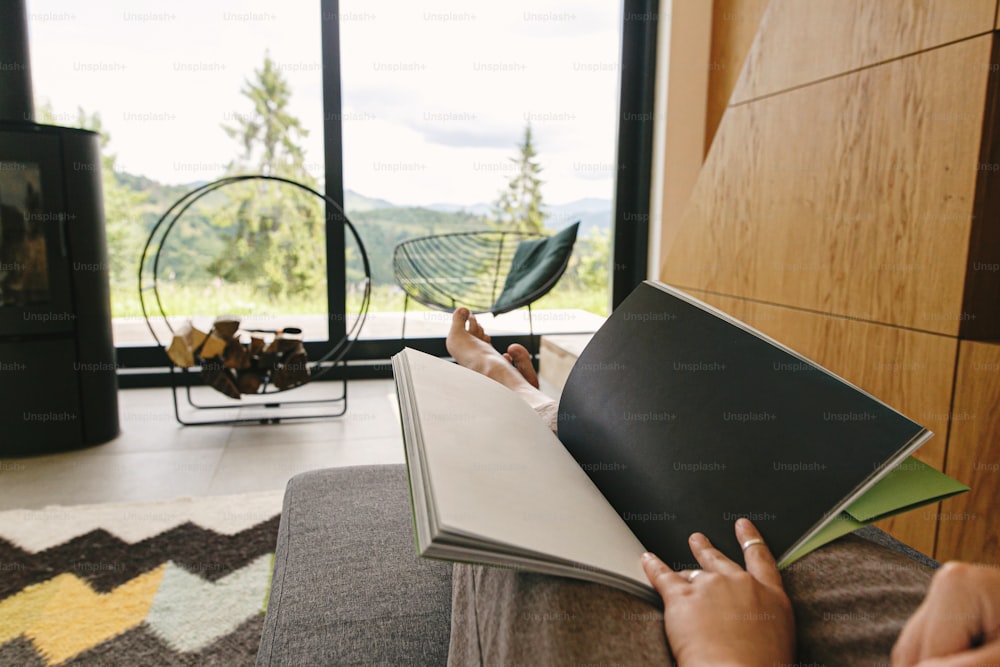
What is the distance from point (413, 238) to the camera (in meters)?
3.37

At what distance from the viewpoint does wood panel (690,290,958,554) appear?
1.32 m

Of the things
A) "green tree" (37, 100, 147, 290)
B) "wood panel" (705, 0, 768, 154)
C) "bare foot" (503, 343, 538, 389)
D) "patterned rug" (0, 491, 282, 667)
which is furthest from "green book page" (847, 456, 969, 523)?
"green tree" (37, 100, 147, 290)

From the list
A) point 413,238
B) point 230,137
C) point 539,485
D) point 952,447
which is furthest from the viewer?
point 413,238

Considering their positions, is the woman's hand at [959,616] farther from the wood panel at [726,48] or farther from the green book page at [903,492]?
the wood panel at [726,48]

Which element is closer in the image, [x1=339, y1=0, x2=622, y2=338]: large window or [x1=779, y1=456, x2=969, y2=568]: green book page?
[x1=779, y1=456, x2=969, y2=568]: green book page

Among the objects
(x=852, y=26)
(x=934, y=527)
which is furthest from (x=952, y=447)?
(x=852, y=26)

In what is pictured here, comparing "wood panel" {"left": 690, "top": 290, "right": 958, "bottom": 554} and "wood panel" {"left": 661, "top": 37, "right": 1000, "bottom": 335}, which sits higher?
"wood panel" {"left": 661, "top": 37, "right": 1000, "bottom": 335}

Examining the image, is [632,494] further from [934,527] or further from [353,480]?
[934,527]

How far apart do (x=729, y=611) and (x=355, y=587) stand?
1.51 feet

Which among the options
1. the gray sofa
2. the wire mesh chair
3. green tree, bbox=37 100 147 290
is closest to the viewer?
the gray sofa

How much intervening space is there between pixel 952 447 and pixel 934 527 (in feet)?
0.56

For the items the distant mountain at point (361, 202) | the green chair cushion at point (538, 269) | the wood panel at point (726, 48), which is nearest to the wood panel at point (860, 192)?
the green chair cushion at point (538, 269)

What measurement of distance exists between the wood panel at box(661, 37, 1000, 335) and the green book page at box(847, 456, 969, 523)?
0.95 m

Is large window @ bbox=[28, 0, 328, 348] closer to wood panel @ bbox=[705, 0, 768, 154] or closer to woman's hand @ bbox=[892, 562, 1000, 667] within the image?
wood panel @ bbox=[705, 0, 768, 154]
